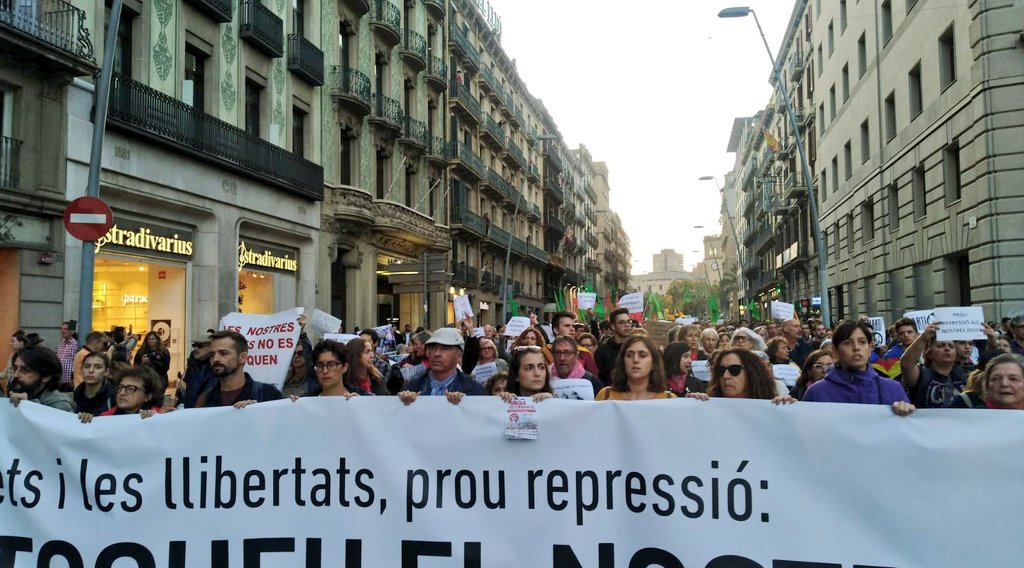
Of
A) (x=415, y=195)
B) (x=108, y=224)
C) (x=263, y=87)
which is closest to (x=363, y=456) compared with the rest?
(x=108, y=224)

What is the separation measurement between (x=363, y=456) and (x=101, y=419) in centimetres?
160

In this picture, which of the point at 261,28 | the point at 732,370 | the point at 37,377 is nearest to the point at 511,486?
the point at 732,370

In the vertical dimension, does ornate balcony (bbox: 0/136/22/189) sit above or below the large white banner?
above

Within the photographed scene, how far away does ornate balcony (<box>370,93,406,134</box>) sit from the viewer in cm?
2725

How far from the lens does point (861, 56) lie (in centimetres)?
2897

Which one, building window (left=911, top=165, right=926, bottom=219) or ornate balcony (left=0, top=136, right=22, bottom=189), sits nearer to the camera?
ornate balcony (left=0, top=136, right=22, bottom=189)

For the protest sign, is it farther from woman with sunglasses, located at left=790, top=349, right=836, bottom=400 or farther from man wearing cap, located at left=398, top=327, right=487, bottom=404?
woman with sunglasses, located at left=790, top=349, right=836, bottom=400

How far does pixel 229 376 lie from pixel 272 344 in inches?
74.3

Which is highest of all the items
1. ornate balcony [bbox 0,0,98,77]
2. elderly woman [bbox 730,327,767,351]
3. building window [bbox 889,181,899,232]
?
ornate balcony [bbox 0,0,98,77]

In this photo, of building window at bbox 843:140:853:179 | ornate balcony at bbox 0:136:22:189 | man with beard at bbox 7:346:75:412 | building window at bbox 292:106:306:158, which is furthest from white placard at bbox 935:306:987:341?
building window at bbox 843:140:853:179

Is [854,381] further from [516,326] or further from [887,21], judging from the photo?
[887,21]

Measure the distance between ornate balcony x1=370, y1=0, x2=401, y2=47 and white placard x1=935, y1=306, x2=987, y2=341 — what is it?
24.2 metres

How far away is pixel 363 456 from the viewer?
4.42m

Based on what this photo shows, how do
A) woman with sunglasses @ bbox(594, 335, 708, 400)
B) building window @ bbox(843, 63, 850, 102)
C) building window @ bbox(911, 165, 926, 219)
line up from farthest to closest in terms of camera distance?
building window @ bbox(843, 63, 850, 102), building window @ bbox(911, 165, 926, 219), woman with sunglasses @ bbox(594, 335, 708, 400)
